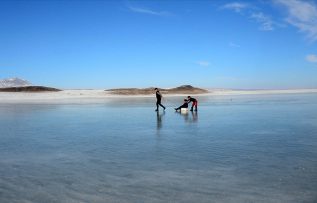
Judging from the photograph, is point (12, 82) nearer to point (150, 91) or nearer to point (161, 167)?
point (150, 91)

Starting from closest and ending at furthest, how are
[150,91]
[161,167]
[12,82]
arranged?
1. [161,167]
2. [150,91]
3. [12,82]

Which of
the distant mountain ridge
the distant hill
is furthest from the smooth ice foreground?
the distant mountain ridge

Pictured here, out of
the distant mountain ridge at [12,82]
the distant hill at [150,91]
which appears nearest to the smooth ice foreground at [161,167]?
the distant hill at [150,91]

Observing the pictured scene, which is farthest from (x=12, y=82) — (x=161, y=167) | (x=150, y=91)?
(x=161, y=167)

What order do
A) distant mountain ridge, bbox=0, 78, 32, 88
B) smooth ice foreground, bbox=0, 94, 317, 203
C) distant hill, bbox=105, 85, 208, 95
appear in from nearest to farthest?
smooth ice foreground, bbox=0, 94, 317, 203 → distant hill, bbox=105, 85, 208, 95 → distant mountain ridge, bbox=0, 78, 32, 88

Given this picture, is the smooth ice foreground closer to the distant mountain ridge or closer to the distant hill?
the distant hill

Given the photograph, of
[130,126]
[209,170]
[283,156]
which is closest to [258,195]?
[209,170]

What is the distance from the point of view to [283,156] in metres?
8.01

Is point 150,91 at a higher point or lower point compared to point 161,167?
higher

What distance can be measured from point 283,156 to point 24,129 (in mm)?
9798

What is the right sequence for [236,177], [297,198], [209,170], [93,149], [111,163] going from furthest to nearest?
[93,149] < [111,163] < [209,170] < [236,177] < [297,198]

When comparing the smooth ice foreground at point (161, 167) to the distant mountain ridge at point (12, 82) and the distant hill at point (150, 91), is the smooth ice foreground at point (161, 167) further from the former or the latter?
the distant mountain ridge at point (12, 82)

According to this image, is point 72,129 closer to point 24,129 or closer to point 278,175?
point 24,129

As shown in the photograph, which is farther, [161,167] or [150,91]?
[150,91]
